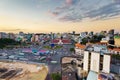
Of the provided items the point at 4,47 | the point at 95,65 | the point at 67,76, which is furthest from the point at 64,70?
the point at 4,47

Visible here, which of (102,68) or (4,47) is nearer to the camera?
(102,68)

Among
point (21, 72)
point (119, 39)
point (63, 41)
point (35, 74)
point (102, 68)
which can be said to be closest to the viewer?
point (102, 68)

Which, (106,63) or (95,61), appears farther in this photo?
(95,61)

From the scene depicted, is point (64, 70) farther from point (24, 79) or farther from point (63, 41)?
point (63, 41)

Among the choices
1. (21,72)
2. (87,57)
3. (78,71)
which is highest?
(87,57)

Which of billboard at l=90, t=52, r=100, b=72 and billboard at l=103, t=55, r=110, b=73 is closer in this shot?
billboard at l=103, t=55, r=110, b=73

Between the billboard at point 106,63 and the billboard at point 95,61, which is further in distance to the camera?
the billboard at point 95,61

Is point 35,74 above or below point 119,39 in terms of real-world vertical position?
below

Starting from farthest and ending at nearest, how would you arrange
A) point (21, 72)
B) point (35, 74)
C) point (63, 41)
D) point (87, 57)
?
1. point (63, 41)
2. point (21, 72)
3. point (35, 74)
4. point (87, 57)
